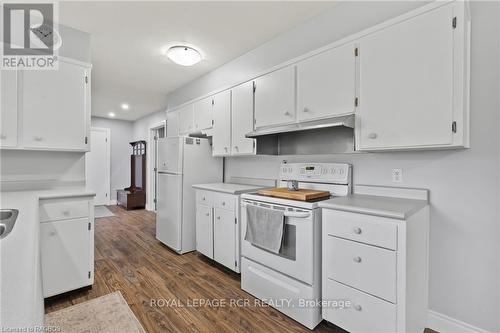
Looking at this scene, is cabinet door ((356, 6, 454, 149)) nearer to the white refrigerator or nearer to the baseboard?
the baseboard

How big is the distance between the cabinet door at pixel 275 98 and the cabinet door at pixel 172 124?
85.3 inches

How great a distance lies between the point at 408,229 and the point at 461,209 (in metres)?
0.58

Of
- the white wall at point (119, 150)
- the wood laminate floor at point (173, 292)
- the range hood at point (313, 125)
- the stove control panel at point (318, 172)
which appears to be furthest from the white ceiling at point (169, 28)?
the white wall at point (119, 150)

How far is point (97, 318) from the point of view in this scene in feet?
6.21

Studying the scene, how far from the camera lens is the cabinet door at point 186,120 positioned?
3.90 metres

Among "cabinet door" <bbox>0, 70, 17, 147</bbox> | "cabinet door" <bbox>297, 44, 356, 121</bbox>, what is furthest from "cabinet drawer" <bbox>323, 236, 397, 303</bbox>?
"cabinet door" <bbox>0, 70, 17, 147</bbox>

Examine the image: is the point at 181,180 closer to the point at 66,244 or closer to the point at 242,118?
the point at 242,118

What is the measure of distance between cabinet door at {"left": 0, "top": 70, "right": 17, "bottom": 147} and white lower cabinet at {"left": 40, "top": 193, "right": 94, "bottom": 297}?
0.69m

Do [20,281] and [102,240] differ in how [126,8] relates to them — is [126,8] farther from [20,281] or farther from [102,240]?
[102,240]

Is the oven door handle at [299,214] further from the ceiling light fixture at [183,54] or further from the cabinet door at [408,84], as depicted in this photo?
the ceiling light fixture at [183,54]

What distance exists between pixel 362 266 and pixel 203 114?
289 centimetres

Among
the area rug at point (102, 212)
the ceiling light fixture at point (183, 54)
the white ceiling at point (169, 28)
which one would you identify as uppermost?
the white ceiling at point (169, 28)

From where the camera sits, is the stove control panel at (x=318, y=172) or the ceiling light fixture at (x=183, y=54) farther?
the ceiling light fixture at (x=183, y=54)

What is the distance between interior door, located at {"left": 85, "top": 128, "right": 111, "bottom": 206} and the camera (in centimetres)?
648
